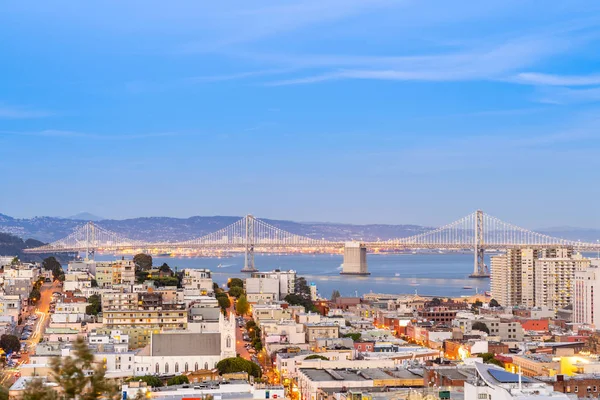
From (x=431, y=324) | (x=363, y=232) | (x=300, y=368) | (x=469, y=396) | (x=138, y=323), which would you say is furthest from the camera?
(x=363, y=232)

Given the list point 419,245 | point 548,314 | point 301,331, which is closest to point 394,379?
point 301,331

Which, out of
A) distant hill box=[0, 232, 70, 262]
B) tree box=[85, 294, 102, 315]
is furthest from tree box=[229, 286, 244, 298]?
distant hill box=[0, 232, 70, 262]

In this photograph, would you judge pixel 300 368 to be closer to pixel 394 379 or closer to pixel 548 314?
pixel 394 379

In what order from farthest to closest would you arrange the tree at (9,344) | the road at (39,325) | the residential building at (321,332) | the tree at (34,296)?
1. the tree at (34,296)
2. the residential building at (321,332)
3. the tree at (9,344)
4. the road at (39,325)

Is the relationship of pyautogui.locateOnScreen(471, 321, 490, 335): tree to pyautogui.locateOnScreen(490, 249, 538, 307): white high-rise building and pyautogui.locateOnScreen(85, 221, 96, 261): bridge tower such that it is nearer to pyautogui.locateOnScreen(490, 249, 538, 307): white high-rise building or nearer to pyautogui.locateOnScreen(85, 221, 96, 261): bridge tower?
pyautogui.locateOnScreen(490, 249, 538, 307): white high-rise building

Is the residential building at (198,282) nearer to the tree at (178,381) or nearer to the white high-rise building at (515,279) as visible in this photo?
the white high-rise building at (515,279)

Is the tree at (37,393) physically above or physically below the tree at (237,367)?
above

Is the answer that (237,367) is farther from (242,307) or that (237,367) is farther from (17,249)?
(17,249)

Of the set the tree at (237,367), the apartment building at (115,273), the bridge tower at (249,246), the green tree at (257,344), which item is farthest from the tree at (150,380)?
the bridge tower at (249,246)
